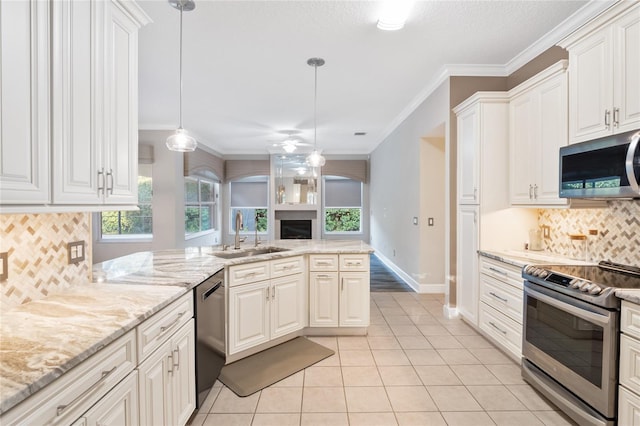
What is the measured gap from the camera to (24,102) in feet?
3.67

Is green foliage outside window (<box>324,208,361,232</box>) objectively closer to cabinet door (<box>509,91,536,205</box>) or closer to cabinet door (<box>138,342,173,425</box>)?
cabinet door (<box>509,91,536,205</box>)

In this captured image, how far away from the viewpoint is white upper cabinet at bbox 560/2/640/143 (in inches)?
75.8

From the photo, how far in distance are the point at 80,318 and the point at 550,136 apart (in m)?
3.31

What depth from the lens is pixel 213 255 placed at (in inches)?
118

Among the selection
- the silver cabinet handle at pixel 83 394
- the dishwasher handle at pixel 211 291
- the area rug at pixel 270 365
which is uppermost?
the dishwasher handle at pixel 211 291

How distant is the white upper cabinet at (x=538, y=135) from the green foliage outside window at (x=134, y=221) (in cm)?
592

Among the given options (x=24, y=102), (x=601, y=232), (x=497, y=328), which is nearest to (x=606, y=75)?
(x=601, y=232)

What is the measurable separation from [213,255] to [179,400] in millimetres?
1396

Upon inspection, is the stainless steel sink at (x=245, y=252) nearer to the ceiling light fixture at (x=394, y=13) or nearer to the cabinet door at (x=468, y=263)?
the cabinet door at (x=468, y=263)

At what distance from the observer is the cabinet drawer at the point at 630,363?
1624 millimetres

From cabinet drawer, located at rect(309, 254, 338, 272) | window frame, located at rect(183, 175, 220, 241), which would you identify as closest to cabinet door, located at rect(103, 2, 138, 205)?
cabinet drawer, located at rect(309, 254, 338, 272)

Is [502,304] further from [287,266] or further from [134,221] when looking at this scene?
[134,221]

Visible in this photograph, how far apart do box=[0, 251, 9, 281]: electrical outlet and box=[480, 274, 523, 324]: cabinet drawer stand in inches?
126

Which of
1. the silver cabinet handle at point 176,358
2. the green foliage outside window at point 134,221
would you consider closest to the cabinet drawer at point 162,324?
the silver cabinet handle at point 176,358
